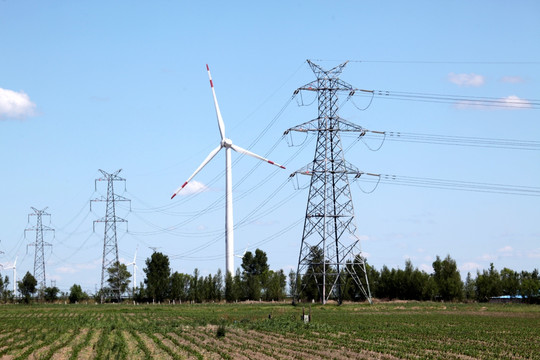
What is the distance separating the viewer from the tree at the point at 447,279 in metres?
123

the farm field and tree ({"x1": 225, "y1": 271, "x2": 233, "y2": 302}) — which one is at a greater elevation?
tree ({"x1": 225, "y1": 271, "x2": 233, "y2": 302})

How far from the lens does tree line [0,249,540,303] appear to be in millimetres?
120062

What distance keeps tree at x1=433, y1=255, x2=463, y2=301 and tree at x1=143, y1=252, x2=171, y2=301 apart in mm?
52877

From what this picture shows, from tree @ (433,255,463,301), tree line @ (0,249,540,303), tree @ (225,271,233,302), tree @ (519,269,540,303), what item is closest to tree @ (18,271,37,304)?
tree line @ (0,249,540,303)

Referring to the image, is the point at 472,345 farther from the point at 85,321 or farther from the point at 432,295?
the point at 432,295

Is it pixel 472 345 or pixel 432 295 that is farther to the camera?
pixel 432 295

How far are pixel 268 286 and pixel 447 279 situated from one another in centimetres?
3402

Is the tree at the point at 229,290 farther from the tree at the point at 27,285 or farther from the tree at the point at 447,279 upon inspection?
the tree at the point at 27,285

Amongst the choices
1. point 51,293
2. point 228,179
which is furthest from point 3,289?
point 228,179

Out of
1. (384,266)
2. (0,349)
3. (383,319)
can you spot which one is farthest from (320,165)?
(384,266)

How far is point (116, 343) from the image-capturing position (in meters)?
40.7

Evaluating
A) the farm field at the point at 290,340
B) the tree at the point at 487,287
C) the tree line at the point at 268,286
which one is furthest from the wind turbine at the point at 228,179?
the tree at the point at 487,287

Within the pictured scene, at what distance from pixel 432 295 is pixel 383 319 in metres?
56.5

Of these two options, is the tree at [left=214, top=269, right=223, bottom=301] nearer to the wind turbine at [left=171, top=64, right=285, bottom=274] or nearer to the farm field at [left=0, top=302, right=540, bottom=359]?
the wind turbine at [left=171, top=64, right=285, bottom=274]
